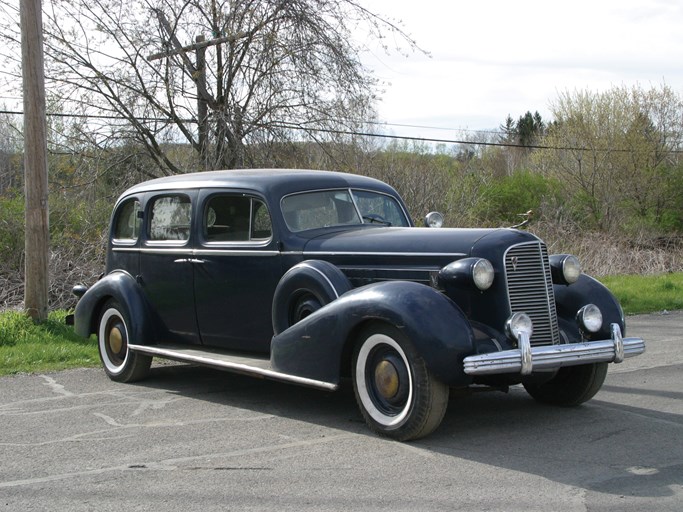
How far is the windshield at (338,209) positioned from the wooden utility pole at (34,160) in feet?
14.7

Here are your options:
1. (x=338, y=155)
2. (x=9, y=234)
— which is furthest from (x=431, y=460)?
(x=9, y=234)

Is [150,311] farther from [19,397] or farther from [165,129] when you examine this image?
[165,129]

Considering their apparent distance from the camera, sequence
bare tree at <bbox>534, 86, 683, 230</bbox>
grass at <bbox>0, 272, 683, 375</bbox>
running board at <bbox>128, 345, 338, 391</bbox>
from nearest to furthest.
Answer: running board at <bbox>128, 345, 338, 391</bbox>
grass at <bbox>0, 272, 683, 375</bbox>
bare tree at <bbox>534, 86, 683, 230</bbox>

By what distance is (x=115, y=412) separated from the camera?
662 cm

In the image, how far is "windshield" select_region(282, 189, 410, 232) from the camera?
702cm

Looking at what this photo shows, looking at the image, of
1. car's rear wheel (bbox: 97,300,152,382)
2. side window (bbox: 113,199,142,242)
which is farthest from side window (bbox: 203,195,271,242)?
car's rear wheel (bbox: 97,300,152,382)

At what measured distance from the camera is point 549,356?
5.53 m

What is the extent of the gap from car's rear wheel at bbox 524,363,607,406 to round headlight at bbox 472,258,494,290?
128 cm

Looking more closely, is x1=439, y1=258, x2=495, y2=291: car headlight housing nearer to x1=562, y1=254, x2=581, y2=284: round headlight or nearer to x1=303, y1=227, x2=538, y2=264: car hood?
x1=303, y1=227, x2=538, y2=264: car hood

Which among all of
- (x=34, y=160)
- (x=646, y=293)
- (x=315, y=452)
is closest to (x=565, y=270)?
(x=315, y=452)

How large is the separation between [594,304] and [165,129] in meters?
9.05

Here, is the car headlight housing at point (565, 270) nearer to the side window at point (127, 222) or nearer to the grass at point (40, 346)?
the side window at point (127, 222)

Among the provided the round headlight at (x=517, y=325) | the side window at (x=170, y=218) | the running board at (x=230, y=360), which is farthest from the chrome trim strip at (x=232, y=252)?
the round headlight at (x=517, y=325)

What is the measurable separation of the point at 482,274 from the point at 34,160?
Answer: 658 cm
